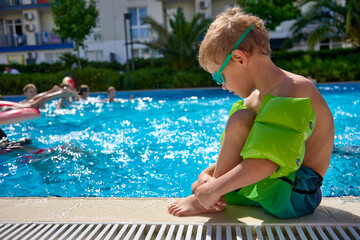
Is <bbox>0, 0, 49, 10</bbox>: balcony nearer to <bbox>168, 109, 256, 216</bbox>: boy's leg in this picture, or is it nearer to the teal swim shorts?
<bbox>168, 109, 256, 216</bbox>: boy's leg

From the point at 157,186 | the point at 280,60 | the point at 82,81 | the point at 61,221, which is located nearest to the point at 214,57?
the point at 61,221

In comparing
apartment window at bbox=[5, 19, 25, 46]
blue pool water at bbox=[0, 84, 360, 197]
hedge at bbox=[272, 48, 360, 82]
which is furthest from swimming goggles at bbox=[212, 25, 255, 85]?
apartment window at bbox=[5, 19, 25, 46]

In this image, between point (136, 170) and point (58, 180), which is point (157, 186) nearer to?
point (136, 170)

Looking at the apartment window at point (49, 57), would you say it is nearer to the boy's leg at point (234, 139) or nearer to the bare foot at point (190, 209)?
the bare foot at point (190, 209)

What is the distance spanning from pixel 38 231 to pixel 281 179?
1.26 m

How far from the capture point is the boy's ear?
1549 millimetres

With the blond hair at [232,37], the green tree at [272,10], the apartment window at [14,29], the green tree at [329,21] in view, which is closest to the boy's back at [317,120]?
the blond hair at [232,37]

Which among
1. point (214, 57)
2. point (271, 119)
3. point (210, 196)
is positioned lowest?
point (210, 196)

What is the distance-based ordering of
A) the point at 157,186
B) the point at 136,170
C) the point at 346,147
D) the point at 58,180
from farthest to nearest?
the point at 346,147, the point at 136,170, the point at 58,180, the point at 157,186

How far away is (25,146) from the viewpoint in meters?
4.84

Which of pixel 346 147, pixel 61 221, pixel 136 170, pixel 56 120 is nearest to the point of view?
pixel 61 221

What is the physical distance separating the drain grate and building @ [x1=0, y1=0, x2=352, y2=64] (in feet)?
81.6

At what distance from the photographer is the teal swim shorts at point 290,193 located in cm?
158

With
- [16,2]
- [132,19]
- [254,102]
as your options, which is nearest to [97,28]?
[132,19]
